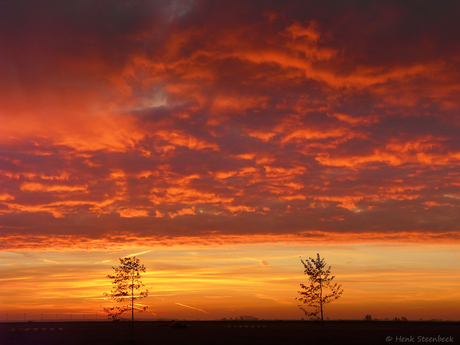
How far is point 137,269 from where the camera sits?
89.8 m
